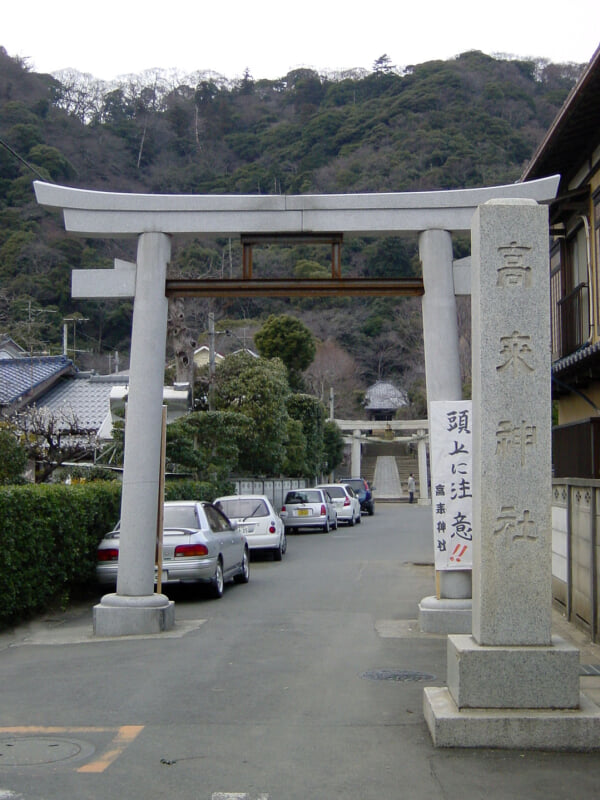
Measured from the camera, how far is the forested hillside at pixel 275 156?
50.7 metres

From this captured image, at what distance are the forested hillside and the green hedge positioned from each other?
103 feet

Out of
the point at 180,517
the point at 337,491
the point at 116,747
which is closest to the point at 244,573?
the point at 180,517

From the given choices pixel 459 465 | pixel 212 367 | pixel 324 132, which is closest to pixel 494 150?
pixel 324 132

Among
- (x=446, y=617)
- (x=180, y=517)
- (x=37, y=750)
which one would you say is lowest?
(x=37, y=750)

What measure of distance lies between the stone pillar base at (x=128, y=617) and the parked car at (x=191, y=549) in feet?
6.77

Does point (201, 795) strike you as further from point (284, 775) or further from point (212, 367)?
point (212, 367)

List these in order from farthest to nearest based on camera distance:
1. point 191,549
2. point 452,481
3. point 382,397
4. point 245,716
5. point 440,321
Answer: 1. point 382,397
2. point 191,549
3. point 440,321
4. point 452,481
5. point 245,716

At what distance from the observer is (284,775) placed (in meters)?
5.67

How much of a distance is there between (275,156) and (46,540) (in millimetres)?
71815

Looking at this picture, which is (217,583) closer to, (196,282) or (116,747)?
(196,282)

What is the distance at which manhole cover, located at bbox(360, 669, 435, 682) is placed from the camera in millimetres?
8492

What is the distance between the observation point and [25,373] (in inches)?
1303

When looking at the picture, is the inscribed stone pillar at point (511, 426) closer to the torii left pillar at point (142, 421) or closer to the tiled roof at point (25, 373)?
the torii left pillar at point (142, 421)

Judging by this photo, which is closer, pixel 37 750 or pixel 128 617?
pixel 37 750
